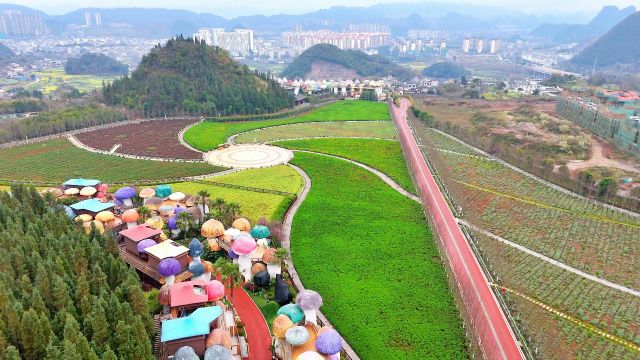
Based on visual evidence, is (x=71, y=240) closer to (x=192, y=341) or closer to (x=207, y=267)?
(x=207, y=267)

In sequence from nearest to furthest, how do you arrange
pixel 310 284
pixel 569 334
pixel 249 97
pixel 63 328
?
pixel 63 328
pixel 569 334
pixel 310 284
pixel 249 97

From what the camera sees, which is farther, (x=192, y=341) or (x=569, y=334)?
(x=569, y=334)

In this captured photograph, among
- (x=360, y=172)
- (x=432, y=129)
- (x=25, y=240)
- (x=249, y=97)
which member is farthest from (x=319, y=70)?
(x=25, y=240)

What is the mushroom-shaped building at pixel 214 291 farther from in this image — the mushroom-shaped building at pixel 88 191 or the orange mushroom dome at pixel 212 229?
the mushroom-shaped building at pixel 88 191

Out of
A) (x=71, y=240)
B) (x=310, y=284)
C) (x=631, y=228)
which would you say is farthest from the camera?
(x=631, y=228)

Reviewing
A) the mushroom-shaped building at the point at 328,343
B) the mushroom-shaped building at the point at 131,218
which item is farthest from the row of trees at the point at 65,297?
the mushroom-shaped building at the point at 328,343

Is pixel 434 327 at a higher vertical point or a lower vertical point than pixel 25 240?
lower

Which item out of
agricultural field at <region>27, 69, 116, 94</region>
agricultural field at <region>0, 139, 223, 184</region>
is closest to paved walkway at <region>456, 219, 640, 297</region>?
agricultural field at <region>0, 139, 223, 184</region>
